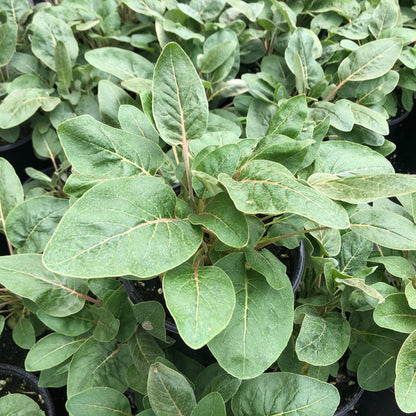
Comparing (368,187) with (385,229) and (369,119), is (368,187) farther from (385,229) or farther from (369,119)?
(369,119)

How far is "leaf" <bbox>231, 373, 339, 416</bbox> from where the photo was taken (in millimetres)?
740

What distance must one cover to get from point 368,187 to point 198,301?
31cm

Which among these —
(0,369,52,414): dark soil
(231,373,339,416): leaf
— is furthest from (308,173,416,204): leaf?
(0,369,52,414): dark soil

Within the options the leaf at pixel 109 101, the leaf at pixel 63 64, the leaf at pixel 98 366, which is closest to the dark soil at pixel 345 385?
the leaf at pixel 98 366

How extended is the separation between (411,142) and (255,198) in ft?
4.22

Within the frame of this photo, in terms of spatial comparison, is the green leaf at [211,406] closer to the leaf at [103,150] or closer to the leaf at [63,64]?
the leaf at [103,150]

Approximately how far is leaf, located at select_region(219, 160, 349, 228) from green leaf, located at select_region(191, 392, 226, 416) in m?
0.31

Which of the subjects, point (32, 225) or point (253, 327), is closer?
point (253, 327)

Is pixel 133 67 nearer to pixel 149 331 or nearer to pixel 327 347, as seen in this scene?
pixel 149 331

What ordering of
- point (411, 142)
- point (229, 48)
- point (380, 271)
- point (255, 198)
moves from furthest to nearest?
point (411, 142)
point (229, 48)
point (380, 271)
point (255, 198)

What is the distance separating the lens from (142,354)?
0.86 m

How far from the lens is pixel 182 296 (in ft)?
2.12

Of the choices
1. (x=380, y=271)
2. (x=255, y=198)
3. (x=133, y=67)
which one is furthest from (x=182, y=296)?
(x=133, y=67)

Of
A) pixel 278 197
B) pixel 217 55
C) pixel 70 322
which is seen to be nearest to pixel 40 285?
pixel 70 322
